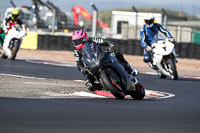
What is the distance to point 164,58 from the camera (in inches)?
543

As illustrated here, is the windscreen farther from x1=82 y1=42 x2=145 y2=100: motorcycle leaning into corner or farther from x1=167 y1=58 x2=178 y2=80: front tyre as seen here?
x1=167 y1=58 x2=178 y2=80: front tyre

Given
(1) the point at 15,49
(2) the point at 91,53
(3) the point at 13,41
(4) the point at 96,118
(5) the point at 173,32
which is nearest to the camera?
(4) the point at 96,118

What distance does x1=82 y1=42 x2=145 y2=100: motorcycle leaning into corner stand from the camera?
8047 mm

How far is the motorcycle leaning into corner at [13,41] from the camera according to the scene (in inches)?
688

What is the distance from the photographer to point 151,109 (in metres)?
6.89

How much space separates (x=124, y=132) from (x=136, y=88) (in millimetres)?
3858

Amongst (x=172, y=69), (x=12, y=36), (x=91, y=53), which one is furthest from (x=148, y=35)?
(x=91, y=53)

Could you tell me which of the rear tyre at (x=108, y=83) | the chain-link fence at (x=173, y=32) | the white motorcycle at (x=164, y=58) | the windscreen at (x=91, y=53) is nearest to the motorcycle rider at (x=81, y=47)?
the windscreen at (x=91, y=53)

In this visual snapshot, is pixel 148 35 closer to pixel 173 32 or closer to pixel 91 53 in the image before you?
pixel 91 53

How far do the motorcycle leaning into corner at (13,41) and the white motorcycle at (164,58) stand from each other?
5.32m

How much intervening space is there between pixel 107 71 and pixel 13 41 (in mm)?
10016

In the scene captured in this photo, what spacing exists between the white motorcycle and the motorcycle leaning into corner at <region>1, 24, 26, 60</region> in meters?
5.32

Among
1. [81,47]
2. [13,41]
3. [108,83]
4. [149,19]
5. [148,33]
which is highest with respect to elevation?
[149,19]

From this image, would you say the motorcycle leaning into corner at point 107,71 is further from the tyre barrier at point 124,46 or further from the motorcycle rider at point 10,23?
the tyre barrier at point 124,46
